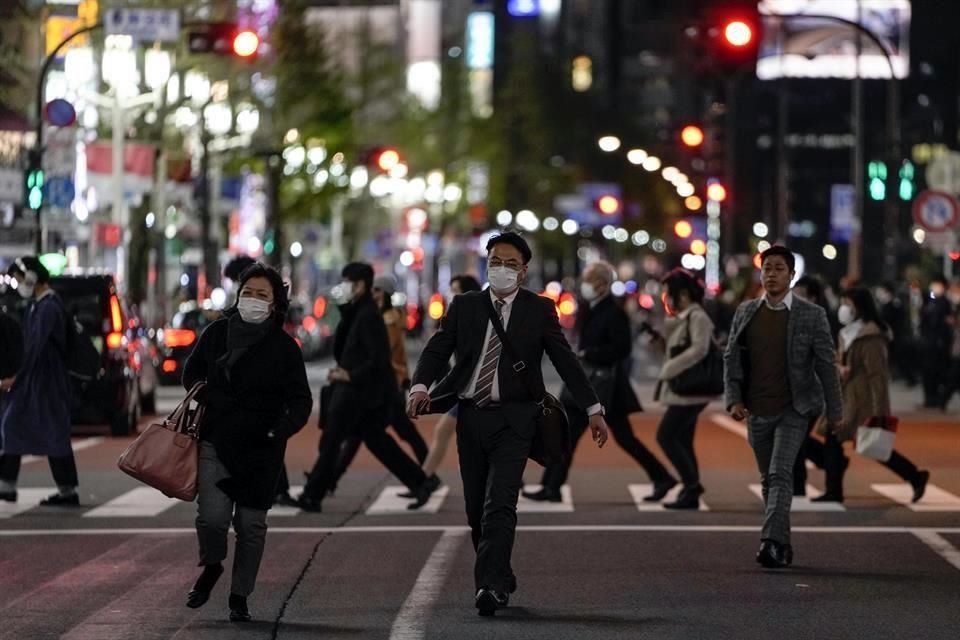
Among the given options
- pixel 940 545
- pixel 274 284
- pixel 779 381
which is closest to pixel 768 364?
pixel 779 381

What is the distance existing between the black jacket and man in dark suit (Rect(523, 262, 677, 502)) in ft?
5.16

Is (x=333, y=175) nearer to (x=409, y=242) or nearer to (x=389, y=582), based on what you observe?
(x=409, y=242)

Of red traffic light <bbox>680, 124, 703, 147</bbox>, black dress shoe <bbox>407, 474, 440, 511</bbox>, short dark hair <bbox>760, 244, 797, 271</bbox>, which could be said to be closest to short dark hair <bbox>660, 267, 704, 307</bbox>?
black dress shoe <bbox>407, 474, 440, 511</bbox>

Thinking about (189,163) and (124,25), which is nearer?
(124,25)

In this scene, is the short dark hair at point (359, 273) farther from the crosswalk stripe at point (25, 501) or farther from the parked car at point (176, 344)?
the parked car at point (176, 344)

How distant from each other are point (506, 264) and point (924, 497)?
320 inches

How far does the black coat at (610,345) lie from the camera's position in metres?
17.7

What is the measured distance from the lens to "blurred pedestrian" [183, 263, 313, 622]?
10875 mm

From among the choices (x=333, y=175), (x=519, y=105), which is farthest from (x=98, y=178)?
(x=519, y=105)

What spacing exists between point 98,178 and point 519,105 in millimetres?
71888

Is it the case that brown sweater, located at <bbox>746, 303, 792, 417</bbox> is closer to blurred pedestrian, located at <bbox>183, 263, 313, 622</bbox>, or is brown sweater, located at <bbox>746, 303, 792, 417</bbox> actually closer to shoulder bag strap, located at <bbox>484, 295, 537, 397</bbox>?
shoulder bag strap, located at <bbox>484, 295, 537, 397</bbox>

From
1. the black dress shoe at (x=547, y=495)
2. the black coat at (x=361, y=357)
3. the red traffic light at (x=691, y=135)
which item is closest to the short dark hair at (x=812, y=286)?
the black dress shoe at (x=547, y=495)

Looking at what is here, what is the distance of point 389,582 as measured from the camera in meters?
12.6

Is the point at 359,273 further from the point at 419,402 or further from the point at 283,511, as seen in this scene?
the point at 419,402
